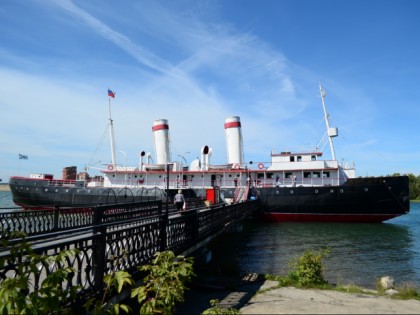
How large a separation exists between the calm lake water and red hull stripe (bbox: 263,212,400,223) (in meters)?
1.51

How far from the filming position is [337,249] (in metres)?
17.5

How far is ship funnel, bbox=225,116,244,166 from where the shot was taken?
35688 millimetres

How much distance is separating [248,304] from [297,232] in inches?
681

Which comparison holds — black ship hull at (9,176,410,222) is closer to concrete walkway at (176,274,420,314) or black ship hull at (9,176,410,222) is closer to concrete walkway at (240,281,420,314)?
concrete walkway at (176,274,420,314)

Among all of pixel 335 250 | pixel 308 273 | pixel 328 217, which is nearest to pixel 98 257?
pixel 308 273

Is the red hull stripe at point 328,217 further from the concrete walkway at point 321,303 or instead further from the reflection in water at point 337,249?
the concrete walkway at point 321,303

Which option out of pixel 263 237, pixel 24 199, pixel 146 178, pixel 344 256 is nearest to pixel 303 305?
pixel 344 256

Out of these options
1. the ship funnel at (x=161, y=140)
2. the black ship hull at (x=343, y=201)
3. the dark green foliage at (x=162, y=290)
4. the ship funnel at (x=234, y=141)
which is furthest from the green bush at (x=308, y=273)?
the ship funnel at (x=161, y=140)

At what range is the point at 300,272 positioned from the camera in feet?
30.3

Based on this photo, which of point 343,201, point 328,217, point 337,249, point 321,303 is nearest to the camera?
point 321,303

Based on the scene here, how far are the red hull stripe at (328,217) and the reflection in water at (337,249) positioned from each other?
1.52 metres

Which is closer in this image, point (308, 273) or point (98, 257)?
point (98, 257)

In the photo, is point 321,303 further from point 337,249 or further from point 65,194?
point 65,194

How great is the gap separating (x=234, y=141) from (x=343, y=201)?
493 inches
